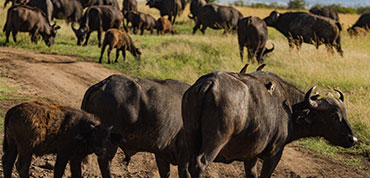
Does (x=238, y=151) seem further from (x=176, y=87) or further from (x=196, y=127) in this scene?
(x=176, y=87)

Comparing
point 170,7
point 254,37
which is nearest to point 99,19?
point 254,37

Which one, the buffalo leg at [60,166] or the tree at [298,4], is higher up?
the buffalo leg at [60,166]

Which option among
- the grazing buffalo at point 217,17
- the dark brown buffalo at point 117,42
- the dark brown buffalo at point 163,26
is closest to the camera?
the dark brown buffalo at point 117,42

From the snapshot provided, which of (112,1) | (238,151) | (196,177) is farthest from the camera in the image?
(112,1)

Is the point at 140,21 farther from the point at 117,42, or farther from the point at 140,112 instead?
the point at 140,112

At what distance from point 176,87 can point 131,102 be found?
0.79 m

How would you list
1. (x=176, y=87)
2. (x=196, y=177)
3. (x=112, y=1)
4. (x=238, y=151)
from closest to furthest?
(x=196, y=177)
(x=238, y=151)
(x=176, y=87)
(x=112, y=1)

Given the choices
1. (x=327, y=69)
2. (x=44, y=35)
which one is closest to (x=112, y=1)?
(x=44, y=35)

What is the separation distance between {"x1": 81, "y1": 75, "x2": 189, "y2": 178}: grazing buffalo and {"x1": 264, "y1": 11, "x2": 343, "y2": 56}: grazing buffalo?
500 inches

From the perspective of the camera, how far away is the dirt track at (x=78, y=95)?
746cm

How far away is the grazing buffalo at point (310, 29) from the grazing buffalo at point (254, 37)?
205cm

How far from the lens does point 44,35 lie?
18766 millimetres

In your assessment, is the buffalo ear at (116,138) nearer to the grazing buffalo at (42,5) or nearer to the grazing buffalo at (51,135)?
the grazing buffalo at (51,135)

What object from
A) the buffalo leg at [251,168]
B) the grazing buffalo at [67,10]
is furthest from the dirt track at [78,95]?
the grazing buffalo at [67,10]
